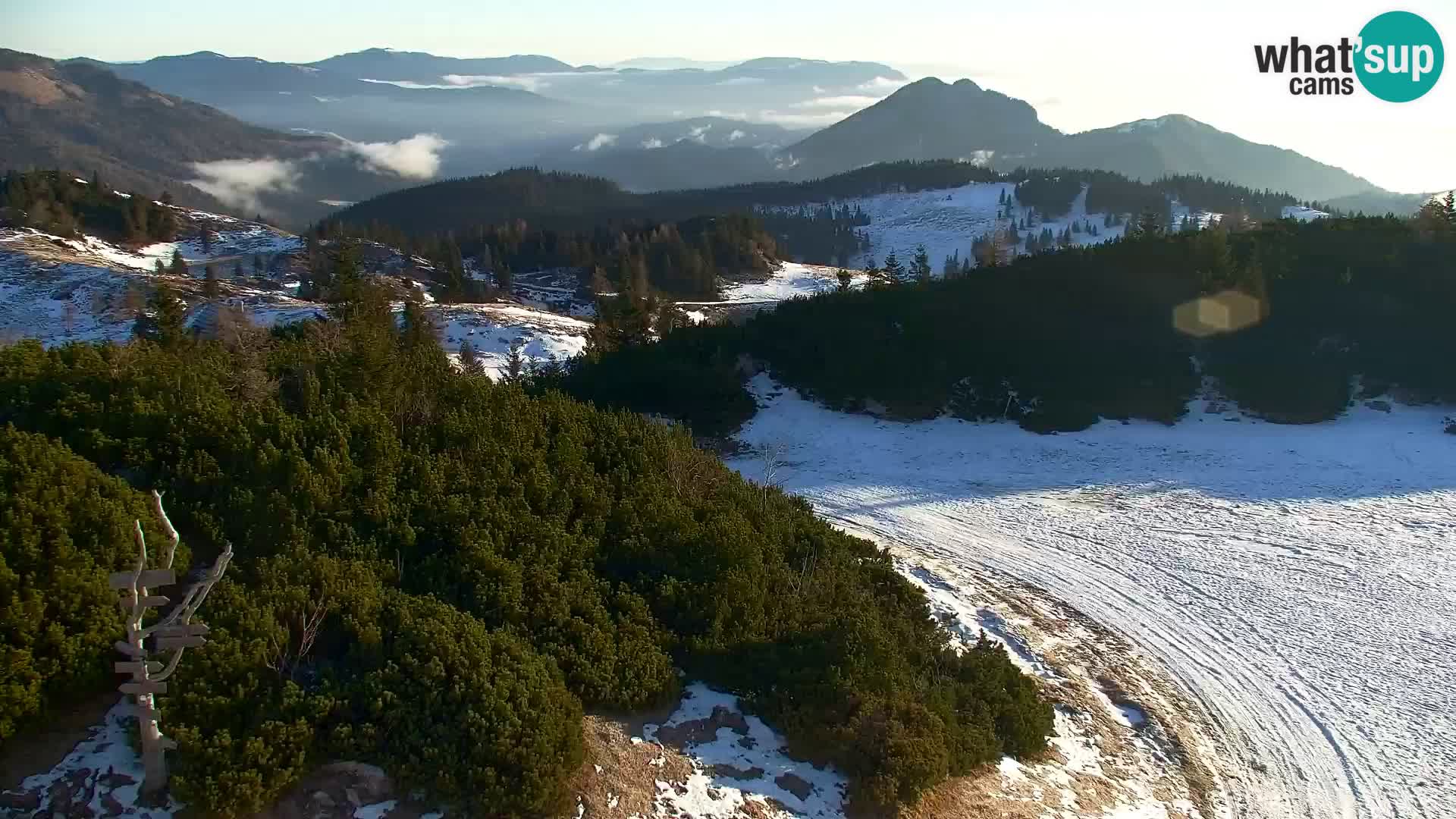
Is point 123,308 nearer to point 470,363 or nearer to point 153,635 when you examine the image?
point 470,363

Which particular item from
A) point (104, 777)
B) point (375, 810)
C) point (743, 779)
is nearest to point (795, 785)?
point (743, 779)

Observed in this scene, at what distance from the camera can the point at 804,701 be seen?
823 centimetres

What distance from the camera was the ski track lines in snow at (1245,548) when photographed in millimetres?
10094

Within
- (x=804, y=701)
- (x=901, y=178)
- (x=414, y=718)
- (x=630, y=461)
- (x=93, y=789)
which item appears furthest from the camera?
(x=901, y=178)

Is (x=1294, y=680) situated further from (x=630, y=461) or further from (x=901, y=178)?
(x=901, y=178)

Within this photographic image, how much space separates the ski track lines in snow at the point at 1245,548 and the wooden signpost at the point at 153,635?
31.6 feet

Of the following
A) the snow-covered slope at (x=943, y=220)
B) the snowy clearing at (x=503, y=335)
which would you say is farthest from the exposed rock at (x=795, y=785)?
the snow-covered slope at (x=943, y=220)

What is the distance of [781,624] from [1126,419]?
651 inches

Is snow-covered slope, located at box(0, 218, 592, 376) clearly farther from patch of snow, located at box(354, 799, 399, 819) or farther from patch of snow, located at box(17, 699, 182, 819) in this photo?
patch of snow, located at box(354, 799, 399, 819)

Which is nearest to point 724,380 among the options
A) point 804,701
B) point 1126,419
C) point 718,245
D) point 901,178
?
point 1126,419

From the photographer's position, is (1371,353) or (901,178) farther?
(901,178)

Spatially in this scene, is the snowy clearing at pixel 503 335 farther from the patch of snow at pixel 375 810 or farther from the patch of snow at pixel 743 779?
the patch of snow at pixel 375 810

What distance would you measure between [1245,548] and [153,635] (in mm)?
16576

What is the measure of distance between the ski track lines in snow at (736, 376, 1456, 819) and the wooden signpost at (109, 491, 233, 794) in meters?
9.62
